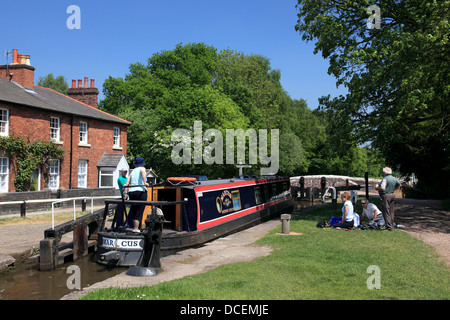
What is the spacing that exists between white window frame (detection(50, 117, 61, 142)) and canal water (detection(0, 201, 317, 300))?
1472 cm

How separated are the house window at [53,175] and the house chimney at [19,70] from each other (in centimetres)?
483

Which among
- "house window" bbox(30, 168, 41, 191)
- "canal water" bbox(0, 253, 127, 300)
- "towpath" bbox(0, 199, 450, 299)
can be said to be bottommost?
"canal water" bbox(0, 253, 127, 300)

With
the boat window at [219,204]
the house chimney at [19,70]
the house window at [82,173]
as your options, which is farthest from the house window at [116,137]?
the boat window at [219,204]

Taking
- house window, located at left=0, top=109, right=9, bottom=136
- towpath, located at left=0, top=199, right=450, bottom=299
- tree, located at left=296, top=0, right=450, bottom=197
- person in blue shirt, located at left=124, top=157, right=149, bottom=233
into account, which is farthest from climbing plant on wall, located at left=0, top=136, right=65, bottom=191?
tree, located at left=296, top=0, right=450, bottom=197

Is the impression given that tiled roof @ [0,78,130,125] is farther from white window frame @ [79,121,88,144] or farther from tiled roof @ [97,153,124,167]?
tiled roof @ [97,153,124,167]

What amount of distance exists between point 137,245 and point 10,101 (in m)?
14.4

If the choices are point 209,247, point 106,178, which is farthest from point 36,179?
point 209,247

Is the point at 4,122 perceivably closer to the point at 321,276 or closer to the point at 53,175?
the point at 53,175

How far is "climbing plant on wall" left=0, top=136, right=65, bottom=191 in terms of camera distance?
1969cm

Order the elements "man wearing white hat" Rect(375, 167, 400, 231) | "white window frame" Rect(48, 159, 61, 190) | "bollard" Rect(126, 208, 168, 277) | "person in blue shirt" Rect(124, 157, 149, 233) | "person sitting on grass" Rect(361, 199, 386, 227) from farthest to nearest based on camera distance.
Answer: "white window frame" Rect(48, 159, 61, 190) < "person sitting on grass" Rect(361, 199, 386, 227) < "man wearing white hat" Rect(375, 167, 400, 231) < "person in blue shirt" Rect(124, 157, 149, 233) < "bollard" Rect(126, 208, 168, 277)

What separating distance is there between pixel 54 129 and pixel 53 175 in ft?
8.64

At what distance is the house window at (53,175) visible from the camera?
22.4 meters

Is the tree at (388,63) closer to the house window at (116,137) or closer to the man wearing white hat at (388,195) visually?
the man wearing white hat at (388,195)
